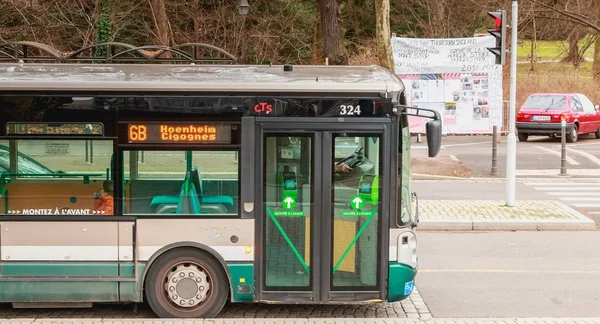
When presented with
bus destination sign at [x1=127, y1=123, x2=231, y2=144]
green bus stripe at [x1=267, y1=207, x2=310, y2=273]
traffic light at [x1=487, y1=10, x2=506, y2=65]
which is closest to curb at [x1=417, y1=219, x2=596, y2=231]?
traffic light at [x1=487, y1=10, x2=506, y2=65]

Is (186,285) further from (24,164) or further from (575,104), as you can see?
(575,104)

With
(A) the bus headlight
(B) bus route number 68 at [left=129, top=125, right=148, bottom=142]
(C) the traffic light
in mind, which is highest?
(C) the traffic light

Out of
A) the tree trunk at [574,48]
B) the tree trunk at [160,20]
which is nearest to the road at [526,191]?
the tree trunk at [160,20]

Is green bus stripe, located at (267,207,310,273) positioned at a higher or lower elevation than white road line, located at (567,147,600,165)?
lower

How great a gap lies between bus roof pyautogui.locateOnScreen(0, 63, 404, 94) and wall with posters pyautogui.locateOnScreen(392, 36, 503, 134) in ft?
68.6

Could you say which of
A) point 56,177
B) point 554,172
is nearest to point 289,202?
point 56,177

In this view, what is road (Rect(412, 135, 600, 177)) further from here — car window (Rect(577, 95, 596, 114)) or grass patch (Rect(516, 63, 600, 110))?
grass patch (Rect(516, 63, 600, 110))

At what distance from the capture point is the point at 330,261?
28.0 feet

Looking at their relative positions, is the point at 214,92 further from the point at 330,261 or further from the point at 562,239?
the point at 562,239

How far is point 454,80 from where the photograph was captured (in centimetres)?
2994

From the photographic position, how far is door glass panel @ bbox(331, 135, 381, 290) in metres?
8.55

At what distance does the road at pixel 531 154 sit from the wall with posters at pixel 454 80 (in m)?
0.82

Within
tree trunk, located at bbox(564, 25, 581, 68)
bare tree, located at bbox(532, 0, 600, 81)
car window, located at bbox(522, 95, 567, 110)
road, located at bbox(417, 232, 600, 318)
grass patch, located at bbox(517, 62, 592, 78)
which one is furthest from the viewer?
grass patch, located at bbox(517, 62, 592, 78)

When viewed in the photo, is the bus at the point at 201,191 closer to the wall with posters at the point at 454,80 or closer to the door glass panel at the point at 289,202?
the door glass panel at the point at 289,202
